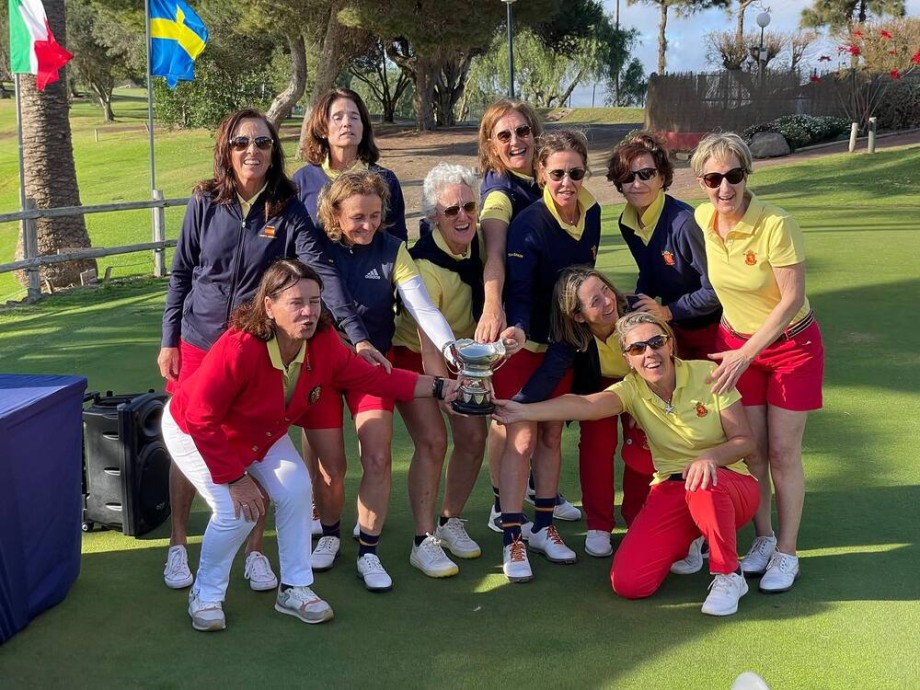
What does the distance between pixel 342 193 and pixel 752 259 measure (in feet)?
5.39

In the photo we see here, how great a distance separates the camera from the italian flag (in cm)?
1257

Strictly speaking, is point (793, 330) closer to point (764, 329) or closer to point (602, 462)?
point (764, 329)

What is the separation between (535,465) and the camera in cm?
446

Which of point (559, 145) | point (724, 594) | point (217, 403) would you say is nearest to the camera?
point (217, 403)

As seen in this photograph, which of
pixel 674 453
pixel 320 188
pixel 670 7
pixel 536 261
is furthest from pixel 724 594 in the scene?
pixel 670 7

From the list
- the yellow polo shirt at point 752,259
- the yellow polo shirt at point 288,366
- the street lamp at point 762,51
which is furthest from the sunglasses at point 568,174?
the street lamp at point 762,51

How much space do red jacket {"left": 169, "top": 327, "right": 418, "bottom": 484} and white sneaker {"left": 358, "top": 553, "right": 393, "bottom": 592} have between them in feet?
2.14

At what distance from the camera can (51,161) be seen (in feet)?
46.3

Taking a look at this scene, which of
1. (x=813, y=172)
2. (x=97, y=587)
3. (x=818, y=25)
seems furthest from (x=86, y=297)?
(x=818, y=25)

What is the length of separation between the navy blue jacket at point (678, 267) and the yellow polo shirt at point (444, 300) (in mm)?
749

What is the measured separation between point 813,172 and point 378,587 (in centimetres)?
2111

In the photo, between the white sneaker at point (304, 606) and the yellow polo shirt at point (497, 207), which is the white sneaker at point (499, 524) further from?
the yellow polo shirt at point (497, 207)

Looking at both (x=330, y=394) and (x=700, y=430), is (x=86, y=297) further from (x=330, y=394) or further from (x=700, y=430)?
(x=700, y=430)

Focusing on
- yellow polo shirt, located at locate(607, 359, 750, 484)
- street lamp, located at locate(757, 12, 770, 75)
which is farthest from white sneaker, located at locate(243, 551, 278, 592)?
street lamp, located at locate(757, 12, 770, 75)
